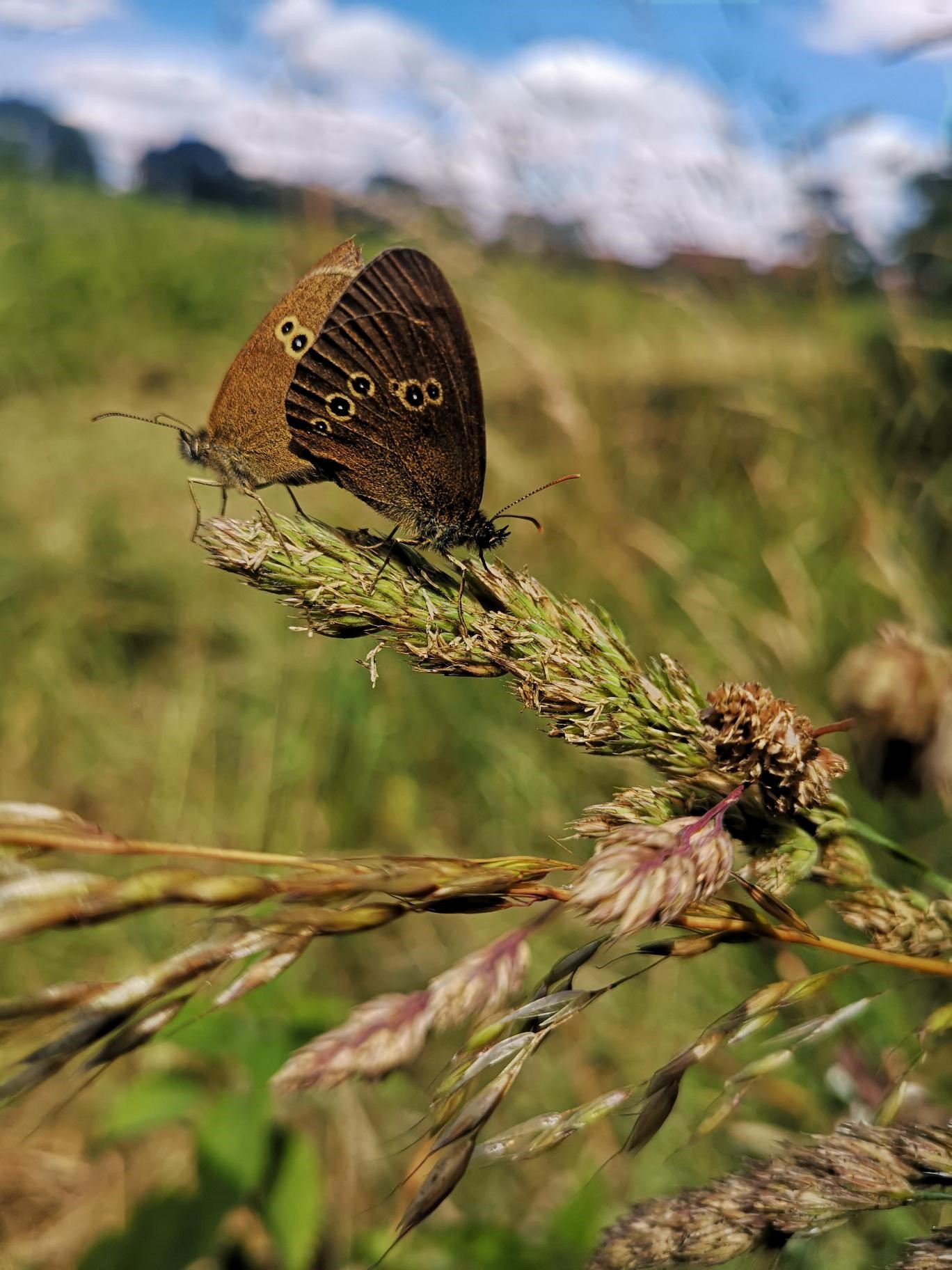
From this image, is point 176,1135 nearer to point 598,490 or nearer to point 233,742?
point 233,742

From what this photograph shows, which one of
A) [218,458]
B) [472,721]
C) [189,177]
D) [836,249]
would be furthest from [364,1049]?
[189,177]

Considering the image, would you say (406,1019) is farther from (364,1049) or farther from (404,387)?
(404,387)

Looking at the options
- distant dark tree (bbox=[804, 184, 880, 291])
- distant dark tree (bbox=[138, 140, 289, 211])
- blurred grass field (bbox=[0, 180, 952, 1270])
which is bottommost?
blurred grass field (bbox=[0, 180, 952, 1270])

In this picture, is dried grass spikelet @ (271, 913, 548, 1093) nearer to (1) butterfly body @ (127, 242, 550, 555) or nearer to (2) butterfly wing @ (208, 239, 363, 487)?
(1) butterfly body @ (127, 242, 550, 555)

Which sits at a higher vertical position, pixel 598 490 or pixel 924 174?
pixel 924 174

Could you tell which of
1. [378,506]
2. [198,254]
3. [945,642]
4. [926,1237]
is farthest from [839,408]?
[198,254]

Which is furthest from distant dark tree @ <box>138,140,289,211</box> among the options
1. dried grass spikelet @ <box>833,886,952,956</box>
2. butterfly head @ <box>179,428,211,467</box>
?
dried grass spikelet @ <box>833,886,952,956</box>
